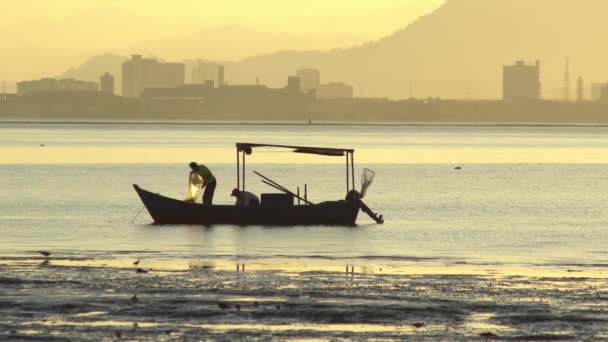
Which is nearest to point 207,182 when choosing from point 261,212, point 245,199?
point 245,199

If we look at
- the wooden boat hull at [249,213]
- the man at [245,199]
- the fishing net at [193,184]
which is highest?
the fishing net at [193,184]

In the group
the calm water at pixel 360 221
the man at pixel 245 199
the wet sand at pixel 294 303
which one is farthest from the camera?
the man at pixel 245 199

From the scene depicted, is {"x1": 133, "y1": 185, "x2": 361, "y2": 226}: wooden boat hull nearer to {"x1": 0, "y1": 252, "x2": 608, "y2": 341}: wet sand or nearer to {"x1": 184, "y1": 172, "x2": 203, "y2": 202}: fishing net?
{"x1": 184, "y1": 172, "x2": 203, "y2": 202}: fishing net

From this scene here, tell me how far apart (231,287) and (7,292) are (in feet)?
17.3

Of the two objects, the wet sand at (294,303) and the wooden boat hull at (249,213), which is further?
the wooden boat hull at (249,213)

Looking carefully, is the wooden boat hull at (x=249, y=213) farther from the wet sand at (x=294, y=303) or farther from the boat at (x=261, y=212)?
the wet sand at (x=294, y=303)

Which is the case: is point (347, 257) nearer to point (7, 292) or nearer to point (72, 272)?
point (72, 272)

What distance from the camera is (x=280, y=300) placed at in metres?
30.8

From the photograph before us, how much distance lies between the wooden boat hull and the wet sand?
15662 millimetres

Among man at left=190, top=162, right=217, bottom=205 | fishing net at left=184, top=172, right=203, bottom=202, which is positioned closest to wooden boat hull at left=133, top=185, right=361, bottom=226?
man at left=190, top=162, right=217, bottom=205

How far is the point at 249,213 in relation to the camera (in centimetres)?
5525

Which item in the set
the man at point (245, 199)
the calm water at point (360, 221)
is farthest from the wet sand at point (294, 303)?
the man at point (245, 199)

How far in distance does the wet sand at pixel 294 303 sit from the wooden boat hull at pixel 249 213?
51.4 feet

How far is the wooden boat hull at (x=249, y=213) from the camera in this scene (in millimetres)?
55125
